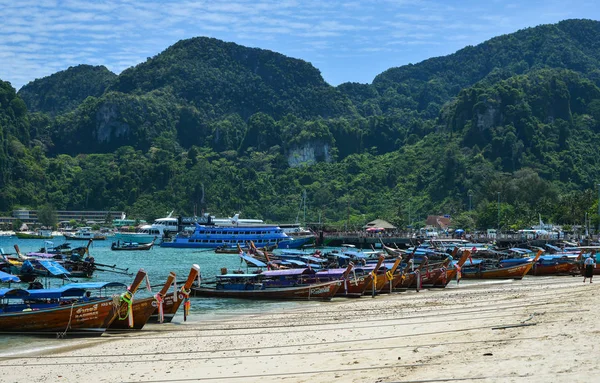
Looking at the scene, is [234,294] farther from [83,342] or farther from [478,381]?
[478,381]

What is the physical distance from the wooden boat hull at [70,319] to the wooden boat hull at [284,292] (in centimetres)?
1497

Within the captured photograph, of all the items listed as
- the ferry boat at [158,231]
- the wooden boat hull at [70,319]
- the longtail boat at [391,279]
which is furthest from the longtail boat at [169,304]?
Result: the ferry boat at [158,231]

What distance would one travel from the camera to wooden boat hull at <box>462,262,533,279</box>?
56344 millimetres

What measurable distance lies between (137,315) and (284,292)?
1379 cm

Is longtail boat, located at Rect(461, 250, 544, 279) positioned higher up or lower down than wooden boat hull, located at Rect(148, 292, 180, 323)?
lower down

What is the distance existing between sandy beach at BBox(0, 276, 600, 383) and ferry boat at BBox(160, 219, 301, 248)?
98.3 m

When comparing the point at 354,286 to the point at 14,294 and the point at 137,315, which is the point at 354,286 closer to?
the point at 137,315

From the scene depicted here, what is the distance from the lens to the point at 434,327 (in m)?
25.5

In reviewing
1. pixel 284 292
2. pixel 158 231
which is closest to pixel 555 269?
pixel 284 292

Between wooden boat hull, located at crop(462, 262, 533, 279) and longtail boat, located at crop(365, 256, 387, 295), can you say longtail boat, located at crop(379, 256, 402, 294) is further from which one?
wooden boat hull, located at crop(462, 262, 533, 279)

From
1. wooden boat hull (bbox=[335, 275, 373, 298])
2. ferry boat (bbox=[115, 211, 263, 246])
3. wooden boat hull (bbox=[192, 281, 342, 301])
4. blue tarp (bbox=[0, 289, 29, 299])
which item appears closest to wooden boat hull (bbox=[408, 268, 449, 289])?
wooden boat hull (bbox=[335, 275, 373, 298])

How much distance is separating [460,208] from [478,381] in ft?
602

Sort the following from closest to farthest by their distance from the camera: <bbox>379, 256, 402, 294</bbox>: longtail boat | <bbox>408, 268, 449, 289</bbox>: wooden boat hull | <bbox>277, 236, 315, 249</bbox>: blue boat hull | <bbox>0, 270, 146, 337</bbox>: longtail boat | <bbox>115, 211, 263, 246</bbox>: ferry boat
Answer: <bbox>0, 270, 146, 337</bbox>: longtail boat
<bbox>379, 256, 402, 294</bbox>: longtail boat
<bbox>408, 268, 449, 289</bbox>: wooden boat hull
<bbox>277, 236, 315, 249</bbox>: blue boat hull
<bbox>115, 211, 263, 246</bbox>: ferry boat

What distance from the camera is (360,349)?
22.1 metres
